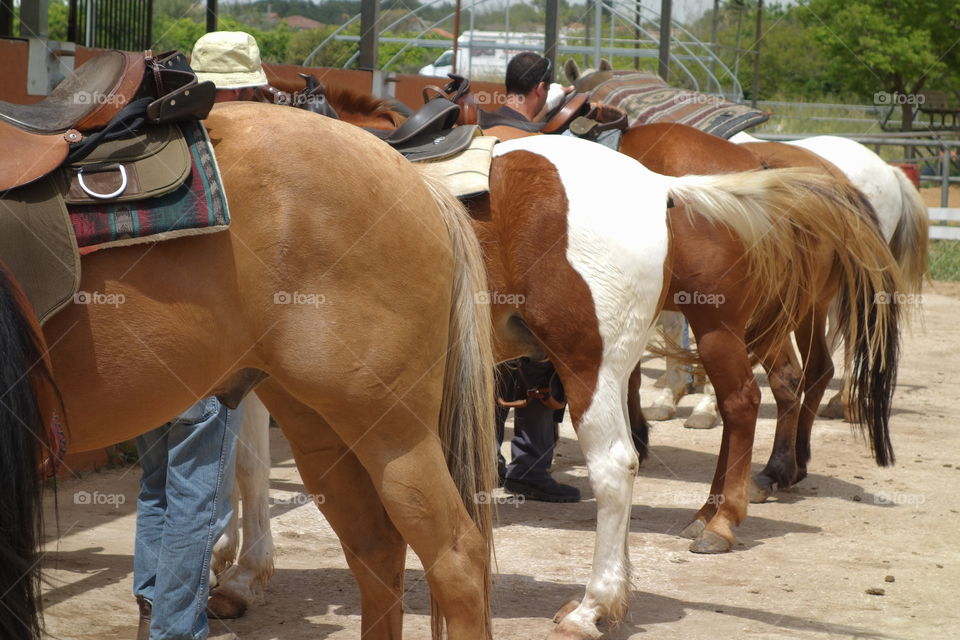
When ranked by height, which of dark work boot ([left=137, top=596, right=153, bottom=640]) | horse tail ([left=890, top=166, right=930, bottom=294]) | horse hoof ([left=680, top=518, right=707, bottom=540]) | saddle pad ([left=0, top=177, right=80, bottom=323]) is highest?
saddle pad ([left=0, top=177, right=80, bottom=323])

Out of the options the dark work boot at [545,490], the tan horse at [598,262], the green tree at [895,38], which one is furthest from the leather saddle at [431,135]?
the green tree at [895,38]

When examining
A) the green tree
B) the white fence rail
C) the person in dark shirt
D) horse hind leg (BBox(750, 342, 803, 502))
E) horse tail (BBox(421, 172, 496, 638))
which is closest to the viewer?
horse tail (BBox(421, 172, 496, 638))

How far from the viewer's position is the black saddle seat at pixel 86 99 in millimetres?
2355

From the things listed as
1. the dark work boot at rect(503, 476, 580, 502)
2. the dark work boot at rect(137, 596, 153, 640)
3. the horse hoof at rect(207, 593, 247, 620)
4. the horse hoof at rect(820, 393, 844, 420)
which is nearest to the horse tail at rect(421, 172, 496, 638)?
the dark work boot at rect(137, 596, 153, 640)

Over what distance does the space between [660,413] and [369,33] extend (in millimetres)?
3696

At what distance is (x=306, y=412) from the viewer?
9.46 ft

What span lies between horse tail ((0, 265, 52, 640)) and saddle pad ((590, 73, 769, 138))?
5201 millimetres

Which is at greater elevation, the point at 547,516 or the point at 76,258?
the point at 76,258

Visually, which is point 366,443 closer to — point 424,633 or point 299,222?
point 299,222

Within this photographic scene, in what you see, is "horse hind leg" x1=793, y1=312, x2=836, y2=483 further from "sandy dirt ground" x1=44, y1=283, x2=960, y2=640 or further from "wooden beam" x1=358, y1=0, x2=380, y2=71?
"wooden beam" x1=358, y1=0, x2=380, y2=71

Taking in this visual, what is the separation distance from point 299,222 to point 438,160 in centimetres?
140

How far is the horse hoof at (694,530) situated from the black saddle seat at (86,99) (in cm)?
364

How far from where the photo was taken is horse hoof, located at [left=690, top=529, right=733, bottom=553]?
490 centimetres

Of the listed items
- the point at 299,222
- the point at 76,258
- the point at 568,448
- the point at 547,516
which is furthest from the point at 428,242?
the point at 568,448
